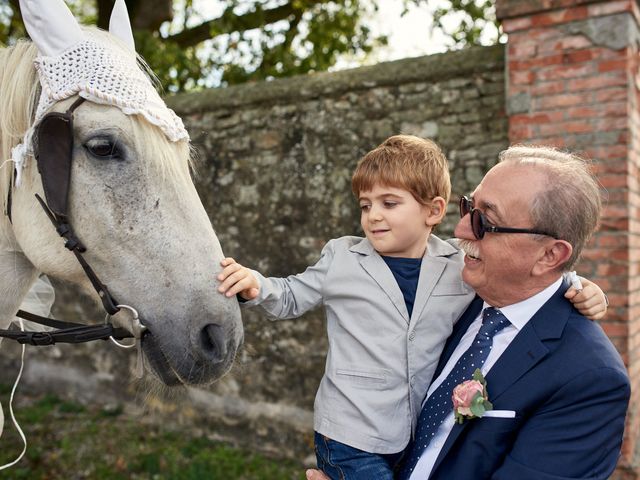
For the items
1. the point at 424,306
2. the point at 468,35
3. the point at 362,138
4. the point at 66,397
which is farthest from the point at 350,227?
the point at 468,35

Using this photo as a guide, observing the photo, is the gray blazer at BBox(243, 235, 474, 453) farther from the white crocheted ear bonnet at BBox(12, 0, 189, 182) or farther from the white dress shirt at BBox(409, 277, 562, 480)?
the white crocheted ear bonnet at BBox(12, 0, 189, 182)

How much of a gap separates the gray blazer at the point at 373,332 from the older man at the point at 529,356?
0.09 m

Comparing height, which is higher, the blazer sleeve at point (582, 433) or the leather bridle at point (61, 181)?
the leather bridle at point (61, 181)

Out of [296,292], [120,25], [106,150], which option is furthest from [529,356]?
[120,25]

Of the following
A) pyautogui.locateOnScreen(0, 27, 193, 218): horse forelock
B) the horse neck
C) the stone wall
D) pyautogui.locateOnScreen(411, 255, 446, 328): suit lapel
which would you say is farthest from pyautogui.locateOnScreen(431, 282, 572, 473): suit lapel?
the stone wall

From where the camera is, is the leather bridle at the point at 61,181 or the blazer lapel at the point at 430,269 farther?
the blazer lapel at the point at 430,269

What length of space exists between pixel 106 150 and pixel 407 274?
1.13m

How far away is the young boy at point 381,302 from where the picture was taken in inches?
72.5

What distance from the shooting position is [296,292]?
2.04 meters

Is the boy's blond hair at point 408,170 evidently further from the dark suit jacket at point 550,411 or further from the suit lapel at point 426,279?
the dark suit jacket at point 550,411

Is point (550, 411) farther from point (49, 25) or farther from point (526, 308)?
point (49, 25)

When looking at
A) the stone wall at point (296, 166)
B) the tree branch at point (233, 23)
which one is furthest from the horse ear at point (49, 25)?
the tree branch at point (233, 23)

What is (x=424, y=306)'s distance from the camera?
1907 mm

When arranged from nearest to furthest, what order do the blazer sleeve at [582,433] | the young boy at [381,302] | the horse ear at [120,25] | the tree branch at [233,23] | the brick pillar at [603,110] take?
the blazer sleeve at [582,433] < the young boy at [381,302] < the horse ear at [120,25] < the brick pillar at [603,110] < the tree branch at [233,23]
